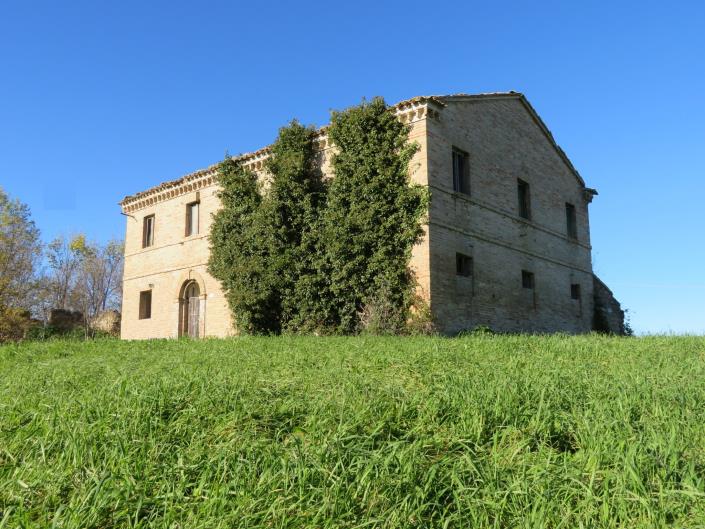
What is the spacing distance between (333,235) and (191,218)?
8.25 metres

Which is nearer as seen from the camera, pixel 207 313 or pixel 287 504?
pixel 287 504

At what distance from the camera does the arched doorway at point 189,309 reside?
20703 mm

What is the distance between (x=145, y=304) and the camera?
2309 centimetres

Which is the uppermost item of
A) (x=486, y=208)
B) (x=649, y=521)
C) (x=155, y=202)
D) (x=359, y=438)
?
(x=155, y=202)

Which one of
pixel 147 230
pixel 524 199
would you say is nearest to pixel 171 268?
pixel 147 230

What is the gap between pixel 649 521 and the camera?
311cm

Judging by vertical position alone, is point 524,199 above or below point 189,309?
above

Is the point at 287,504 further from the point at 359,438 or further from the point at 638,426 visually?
the point at 638,426

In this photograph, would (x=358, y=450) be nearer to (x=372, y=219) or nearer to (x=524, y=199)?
(x=372, y=219)

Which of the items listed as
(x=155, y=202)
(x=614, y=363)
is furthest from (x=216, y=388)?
(x=155, y=202)

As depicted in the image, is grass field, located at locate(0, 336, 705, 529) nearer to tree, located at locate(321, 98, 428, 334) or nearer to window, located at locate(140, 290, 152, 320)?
tree, located at locate(321, 98, 428, 334)

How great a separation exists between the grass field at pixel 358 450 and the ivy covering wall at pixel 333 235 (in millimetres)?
8326

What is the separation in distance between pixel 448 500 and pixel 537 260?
16.5m

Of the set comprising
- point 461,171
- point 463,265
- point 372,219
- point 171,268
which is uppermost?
point 461,171
